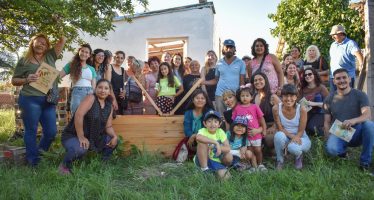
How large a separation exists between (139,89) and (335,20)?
24.8ft

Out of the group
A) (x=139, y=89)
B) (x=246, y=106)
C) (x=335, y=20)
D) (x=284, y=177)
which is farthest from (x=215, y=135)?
(x=335, y=20)

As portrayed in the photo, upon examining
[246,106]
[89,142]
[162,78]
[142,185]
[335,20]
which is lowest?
[142,185]

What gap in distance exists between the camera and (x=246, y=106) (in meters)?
4.82

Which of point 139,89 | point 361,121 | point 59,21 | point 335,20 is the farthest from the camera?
point 335,20

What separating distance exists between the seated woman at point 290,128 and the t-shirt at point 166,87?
6.47 ft

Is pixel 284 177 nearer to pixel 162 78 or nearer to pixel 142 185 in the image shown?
pixel 142 185

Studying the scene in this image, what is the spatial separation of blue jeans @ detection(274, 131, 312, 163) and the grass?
7.7 inches

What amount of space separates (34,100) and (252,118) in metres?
3.03

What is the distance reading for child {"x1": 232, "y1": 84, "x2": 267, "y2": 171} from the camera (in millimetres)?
4633

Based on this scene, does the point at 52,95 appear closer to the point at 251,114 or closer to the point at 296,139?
the point at 251,114

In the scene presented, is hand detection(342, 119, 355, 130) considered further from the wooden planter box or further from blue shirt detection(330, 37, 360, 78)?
the wooden planter box

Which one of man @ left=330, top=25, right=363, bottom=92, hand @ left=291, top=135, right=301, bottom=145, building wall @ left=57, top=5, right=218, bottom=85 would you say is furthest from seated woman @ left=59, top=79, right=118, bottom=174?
building wall @ left=57, top=5, right=218, bottom=85

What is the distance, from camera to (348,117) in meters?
4.60

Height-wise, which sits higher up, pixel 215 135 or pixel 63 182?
pixel 215 135
